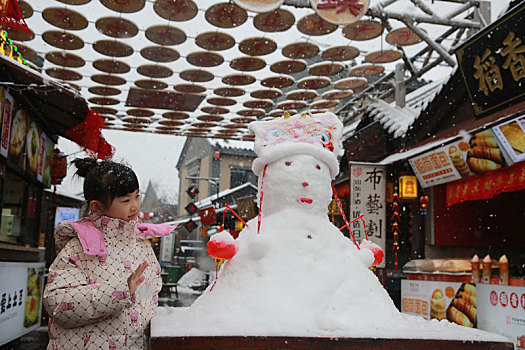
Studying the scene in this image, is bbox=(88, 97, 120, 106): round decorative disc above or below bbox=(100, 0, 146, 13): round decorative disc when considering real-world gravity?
below

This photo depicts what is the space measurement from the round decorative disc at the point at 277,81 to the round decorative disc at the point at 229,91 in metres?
0.73

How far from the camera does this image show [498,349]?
1.87 meters

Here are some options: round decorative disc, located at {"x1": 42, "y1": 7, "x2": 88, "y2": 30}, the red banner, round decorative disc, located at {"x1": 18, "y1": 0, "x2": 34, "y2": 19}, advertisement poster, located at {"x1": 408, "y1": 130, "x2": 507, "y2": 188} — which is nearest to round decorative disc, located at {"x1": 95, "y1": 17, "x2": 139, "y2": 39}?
round decorative disc, located at {"x1": 42, "y1": 7, "x2": 88, "y2": 30}

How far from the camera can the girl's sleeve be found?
1891 mm

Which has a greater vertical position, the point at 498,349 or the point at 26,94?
the point at 26,94

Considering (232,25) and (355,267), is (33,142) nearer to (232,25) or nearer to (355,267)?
(232,25)

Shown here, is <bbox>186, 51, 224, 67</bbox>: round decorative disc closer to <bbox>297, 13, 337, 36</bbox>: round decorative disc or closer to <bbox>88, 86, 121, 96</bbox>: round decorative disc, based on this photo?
<bbox>297, 13, 337, 36</bbox>: round decorative disc

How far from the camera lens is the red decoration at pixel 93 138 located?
630 centimetres

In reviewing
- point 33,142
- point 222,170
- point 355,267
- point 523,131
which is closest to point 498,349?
point 355,267

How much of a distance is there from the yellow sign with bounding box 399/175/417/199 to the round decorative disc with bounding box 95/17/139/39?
601 cm

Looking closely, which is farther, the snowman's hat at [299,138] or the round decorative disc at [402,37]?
the round decorative disc at [402,37]

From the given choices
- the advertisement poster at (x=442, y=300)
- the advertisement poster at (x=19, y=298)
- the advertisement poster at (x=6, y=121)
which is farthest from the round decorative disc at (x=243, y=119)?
the advertisement poster at (x=6, y=121)

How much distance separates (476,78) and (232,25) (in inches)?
162

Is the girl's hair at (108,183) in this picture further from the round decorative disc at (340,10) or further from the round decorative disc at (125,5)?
the round decorative disc at (125,5)
